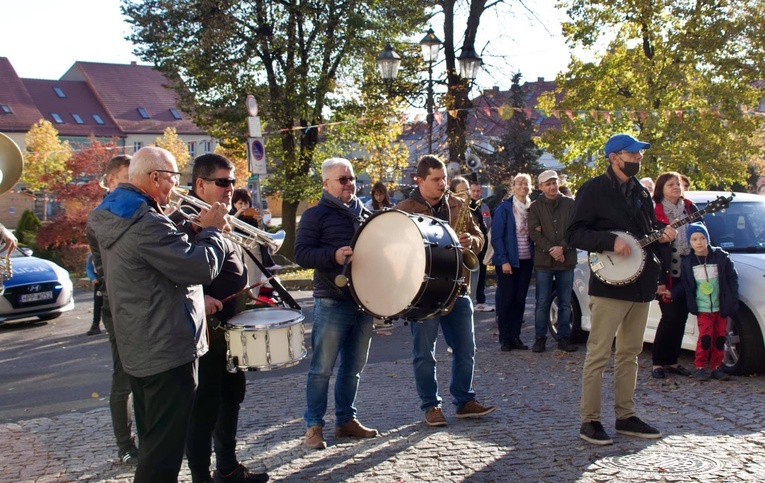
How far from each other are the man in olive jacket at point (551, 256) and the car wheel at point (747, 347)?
2012 millimetres

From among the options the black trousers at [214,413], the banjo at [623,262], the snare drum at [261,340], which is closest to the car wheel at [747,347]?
the banjo at [623,262]

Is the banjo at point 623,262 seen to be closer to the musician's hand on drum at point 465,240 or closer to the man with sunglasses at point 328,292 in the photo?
the musician's hand on drum at point 465,240

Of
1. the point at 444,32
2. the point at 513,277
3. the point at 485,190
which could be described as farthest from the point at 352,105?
the point at 513,277

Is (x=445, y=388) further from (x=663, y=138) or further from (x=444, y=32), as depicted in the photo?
(x=663, y=138)

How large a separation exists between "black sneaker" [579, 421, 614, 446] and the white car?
275cm

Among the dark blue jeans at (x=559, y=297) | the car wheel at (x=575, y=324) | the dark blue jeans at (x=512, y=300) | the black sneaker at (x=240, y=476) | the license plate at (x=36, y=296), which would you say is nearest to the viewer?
the black sneaker at (x=240, y=476)

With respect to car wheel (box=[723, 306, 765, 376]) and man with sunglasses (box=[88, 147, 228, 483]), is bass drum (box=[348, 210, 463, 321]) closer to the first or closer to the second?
man with sunglasses (box=[88, 147, 228, 483])

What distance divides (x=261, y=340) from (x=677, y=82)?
2046 centimetres

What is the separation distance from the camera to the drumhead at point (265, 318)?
4879 millimetres

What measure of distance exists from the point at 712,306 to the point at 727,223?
1.29 metres

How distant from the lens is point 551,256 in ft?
31.1

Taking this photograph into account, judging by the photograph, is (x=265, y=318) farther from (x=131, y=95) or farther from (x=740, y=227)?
(x=131, y=95)

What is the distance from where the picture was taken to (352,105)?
89.1ft

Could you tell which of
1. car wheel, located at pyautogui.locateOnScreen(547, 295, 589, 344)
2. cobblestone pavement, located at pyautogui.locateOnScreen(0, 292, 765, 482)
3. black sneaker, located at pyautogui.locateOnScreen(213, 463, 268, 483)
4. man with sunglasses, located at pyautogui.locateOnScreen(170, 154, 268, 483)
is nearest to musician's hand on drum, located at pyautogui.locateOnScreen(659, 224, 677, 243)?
cobblestone pavement, located at pyautogui.locateOnScreen(0, 292, 765, 482)
